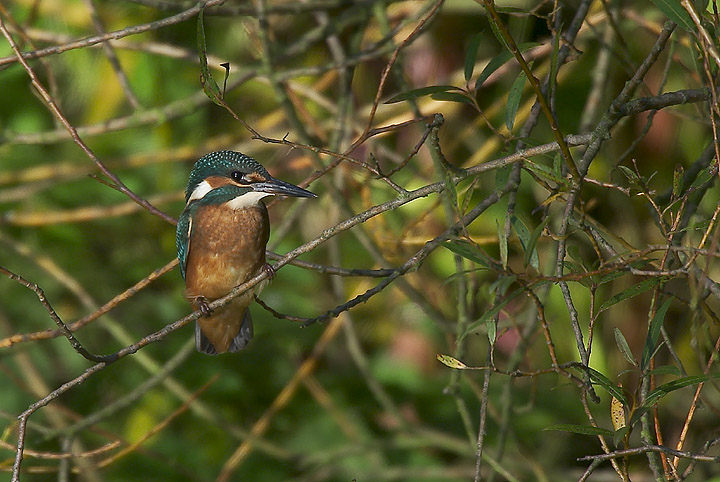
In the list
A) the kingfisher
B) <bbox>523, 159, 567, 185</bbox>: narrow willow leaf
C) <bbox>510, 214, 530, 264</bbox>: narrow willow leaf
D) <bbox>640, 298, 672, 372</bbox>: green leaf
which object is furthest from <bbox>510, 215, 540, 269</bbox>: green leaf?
the kingfisher

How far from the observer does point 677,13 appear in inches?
56.4

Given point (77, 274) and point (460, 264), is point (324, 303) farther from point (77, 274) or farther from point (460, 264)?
point (460, 264)

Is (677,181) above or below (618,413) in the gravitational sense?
above

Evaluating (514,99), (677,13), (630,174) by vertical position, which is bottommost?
(630,174)

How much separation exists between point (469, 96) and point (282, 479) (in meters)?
2.53

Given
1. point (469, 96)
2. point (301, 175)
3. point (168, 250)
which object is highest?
point (469, 96)

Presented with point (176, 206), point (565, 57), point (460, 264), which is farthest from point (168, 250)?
point (565, 57)

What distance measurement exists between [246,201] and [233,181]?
3.2 inches

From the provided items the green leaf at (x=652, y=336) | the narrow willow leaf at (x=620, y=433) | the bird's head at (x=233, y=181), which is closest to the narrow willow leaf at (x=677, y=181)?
the green leaf at (x=652, y=336)

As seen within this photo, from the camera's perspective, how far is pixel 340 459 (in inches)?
148

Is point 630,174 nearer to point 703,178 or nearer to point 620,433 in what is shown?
point 703,178

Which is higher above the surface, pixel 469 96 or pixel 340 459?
pixel 469 96

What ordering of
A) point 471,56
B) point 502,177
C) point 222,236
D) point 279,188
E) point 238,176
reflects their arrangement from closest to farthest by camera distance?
1. point 502,177
2. point 471,56
3. point 279,188
4. point 238,176
5. point 222,236

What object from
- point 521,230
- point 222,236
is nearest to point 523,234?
point 521,230
